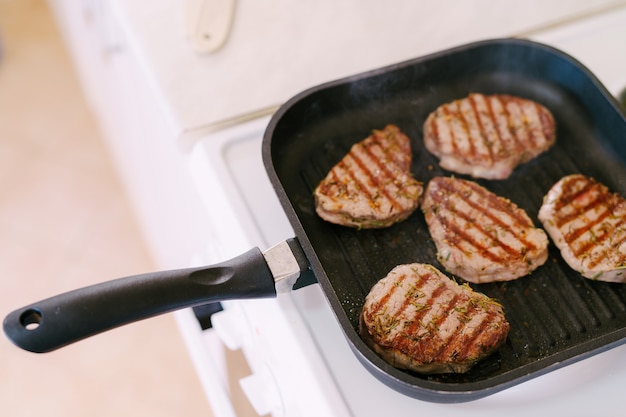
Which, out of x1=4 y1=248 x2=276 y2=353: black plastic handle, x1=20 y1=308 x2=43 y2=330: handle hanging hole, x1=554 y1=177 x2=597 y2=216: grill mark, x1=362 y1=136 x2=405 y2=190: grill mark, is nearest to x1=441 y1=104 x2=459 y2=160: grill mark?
x1=362 y1=136 x2=405 y2=190: grill mark

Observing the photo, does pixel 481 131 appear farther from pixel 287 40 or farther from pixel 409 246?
pixel 287 40

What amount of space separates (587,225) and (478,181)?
244mm

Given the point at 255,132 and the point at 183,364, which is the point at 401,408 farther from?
the point at 183,364

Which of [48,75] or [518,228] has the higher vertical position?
[48,75]

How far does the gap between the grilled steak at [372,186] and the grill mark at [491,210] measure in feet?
0.19

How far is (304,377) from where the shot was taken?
1127 mm

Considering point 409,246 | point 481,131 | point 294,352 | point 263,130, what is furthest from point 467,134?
point 294,352

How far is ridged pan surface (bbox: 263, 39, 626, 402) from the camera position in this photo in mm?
1185

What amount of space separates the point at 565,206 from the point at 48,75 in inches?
105

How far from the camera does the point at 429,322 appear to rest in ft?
3.72

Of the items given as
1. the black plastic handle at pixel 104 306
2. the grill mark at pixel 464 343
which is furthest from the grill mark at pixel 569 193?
the black plastic handle at pixel 104 306

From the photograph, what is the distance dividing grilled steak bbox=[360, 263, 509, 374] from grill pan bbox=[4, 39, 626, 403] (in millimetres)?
42

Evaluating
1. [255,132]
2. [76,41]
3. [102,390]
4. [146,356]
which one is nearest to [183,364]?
[146,356]

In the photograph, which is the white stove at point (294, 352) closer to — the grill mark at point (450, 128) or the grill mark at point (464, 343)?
the grill mark at point (464, 343)
